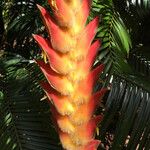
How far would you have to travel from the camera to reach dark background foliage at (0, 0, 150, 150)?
78.2 inches

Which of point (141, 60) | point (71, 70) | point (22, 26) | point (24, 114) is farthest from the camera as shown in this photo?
point (22, 26)

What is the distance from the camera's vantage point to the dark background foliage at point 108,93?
1.99 meters

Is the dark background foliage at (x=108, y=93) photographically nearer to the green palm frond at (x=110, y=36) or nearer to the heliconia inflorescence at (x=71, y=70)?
the green palm frond at (x=110, y=36)

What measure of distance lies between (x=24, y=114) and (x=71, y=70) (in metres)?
1.39

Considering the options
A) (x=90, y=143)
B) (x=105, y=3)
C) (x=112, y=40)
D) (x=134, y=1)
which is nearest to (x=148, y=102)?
(x=112, y=40)

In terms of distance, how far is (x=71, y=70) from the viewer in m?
0.76

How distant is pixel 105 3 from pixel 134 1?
0.42m

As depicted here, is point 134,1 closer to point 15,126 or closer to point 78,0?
point 15,126

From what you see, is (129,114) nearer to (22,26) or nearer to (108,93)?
(108,93)

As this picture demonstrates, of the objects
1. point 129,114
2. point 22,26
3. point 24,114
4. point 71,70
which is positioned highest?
point 22,26

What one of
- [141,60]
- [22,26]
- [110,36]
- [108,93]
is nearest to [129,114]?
[108,93]

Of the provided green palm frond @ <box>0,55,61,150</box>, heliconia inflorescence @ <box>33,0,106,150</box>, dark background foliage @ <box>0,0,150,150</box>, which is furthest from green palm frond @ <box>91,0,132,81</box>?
heliconia inflorescence @ <box>33,0,106,150</box>

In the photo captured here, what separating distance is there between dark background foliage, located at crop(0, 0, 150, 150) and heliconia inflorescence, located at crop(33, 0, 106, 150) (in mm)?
1102

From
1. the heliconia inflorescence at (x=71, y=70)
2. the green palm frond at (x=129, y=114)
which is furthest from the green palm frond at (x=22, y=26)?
the heliconia inflorescence at (x=71, y=70)
